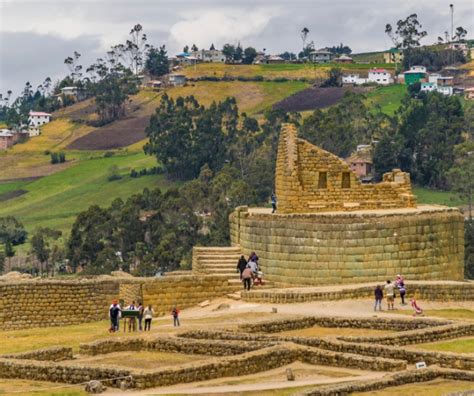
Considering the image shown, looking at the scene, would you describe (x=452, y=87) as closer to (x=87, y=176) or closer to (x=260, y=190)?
(x=87, y=176)

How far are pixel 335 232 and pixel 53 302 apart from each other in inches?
289

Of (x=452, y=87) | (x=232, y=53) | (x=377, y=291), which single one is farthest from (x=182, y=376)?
(x=232, y=53)

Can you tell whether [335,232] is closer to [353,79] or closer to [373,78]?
[373,78]

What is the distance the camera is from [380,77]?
557 feet

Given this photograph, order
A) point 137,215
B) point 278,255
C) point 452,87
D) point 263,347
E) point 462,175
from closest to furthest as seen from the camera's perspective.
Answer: point 263,347 → point 278,255 → point 137,215 → point 462,175 → point 452,87

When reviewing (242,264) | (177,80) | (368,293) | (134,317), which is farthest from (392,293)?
(177,80)

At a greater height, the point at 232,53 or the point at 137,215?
the point at 232,53

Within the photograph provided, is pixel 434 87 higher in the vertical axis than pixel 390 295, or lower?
higher

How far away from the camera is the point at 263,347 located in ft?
90.7

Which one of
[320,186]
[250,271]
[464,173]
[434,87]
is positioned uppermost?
[434,87]

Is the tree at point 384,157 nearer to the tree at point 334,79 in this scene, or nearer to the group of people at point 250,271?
the group of people at point 250,271

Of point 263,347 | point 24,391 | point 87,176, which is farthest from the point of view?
point 87,176

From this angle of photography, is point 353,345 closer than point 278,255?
Yes

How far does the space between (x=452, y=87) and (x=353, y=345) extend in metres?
136
